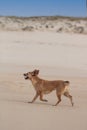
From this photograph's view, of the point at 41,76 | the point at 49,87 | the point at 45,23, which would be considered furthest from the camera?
the point at 45,23

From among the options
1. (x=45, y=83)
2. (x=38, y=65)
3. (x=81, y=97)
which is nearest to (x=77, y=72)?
(x=38, y=65)

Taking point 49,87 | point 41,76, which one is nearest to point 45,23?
point 41,76

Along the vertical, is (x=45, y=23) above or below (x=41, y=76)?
above

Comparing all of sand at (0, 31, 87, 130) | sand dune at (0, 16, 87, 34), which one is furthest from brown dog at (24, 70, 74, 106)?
sand dune at (0, 16, 87, 34)

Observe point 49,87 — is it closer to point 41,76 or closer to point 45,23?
point 41,76

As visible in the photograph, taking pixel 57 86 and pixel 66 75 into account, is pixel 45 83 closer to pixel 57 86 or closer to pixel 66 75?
pixel 57 86

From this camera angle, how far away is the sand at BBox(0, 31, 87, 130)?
9.91 metres

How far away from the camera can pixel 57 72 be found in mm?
20797

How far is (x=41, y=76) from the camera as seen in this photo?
1927 cm

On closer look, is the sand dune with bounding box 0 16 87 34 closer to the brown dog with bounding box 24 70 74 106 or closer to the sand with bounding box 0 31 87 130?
the sand with bounding box 0 31 87 130

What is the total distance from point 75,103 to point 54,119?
8.68ft

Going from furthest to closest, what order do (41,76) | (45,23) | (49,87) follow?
(45,23) → (41,76) → (49,87)

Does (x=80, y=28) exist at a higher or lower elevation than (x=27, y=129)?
higher

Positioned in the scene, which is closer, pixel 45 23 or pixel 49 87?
pixel 49 87
